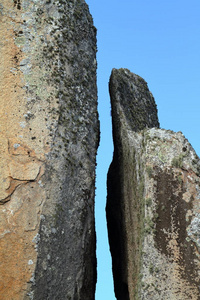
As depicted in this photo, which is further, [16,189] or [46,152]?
[46,152]

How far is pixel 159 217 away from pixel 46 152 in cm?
183

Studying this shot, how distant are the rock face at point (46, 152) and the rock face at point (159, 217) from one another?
650mm

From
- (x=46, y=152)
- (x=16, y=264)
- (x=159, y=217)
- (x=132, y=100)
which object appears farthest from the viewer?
(x=132, y=100)

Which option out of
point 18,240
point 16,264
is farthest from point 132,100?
point 16,264

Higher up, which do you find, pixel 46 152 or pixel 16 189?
pixel 46 152

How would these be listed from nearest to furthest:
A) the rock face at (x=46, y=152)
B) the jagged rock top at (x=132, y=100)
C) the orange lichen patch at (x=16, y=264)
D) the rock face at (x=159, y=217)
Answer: the orange lichen patch at (x=16, y=264) → the rock face at (x=46, y=152) → the rock face at (x=159, y=217) → the jagged rock top at (x=132, y=100)

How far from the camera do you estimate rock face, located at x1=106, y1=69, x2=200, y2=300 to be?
363 inches

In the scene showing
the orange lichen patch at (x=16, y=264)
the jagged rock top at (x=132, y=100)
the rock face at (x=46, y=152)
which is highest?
the jagged rock top at (x=132, y=100)

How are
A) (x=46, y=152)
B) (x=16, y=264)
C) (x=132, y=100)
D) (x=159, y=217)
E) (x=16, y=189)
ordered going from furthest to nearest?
(x=132, y=100) → (x=159, y=217) → (x=46, y=152) → (x=16, y=189) → (x=16, y=264)

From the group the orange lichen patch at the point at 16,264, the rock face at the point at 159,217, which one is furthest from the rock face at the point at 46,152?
the rock face at the point at 159,217

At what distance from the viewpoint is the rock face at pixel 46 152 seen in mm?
8898

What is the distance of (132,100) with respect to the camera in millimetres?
12227

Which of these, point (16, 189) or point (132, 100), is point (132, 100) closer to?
point (132, 100)

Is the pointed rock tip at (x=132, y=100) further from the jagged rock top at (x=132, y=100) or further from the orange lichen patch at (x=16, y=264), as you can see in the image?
the orange lichen patch at (x=16, y=264)
